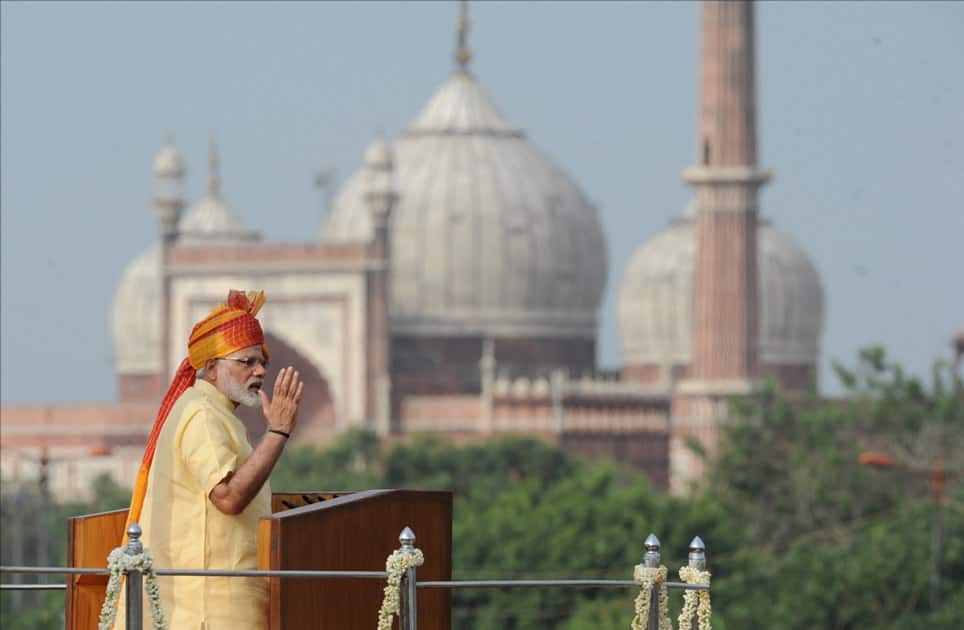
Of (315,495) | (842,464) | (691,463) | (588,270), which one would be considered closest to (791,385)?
(588,270)

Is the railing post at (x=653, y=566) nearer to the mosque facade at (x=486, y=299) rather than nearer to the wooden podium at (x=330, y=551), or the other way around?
the wooden podium at (x=330, y=551)

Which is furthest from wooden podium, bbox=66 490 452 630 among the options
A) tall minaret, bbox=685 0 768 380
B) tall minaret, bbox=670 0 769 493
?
tall minaret, bbox=685 0 768 380

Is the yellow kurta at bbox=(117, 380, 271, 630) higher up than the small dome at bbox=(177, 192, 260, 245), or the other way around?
the small dome at bbox=(177, 192, 260, 245)

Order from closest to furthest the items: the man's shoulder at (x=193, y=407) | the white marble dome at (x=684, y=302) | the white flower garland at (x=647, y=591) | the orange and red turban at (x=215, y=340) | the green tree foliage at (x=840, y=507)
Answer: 1. the man's shoulder at (x=193, y=407)
2. the orange and red turban at (x=215, y=340)
3. the white flower garland at (x=647, y=591)
4. the green tree foliage at (x=840, y=507)
5. the white marble dome at (x=684, y=302)

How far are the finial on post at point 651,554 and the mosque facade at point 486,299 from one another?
156 ft

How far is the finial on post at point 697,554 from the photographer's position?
796cm

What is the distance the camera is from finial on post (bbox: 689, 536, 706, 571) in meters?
7.96

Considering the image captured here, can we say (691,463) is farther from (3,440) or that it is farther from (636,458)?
(3,440)

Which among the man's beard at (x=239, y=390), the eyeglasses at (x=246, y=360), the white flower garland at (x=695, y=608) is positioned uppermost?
the eyeglasses at (x=246, y=360)

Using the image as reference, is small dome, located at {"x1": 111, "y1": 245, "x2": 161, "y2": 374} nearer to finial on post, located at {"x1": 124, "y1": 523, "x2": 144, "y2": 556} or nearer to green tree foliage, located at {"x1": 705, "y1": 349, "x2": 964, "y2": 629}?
green tree foliage, located at {"x1": 705, "y1": 349, "x2": 964, "y2": 629}

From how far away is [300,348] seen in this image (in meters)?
62.5

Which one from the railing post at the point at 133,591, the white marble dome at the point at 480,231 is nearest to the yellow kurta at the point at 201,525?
the railing post at the point at 133,591

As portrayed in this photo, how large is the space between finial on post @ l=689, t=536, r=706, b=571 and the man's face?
1.15 metres

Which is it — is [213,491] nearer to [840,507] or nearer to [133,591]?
[133,591]
